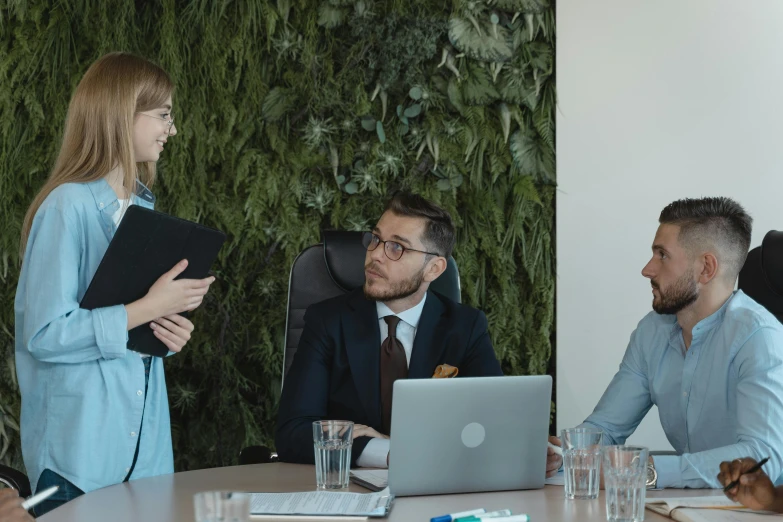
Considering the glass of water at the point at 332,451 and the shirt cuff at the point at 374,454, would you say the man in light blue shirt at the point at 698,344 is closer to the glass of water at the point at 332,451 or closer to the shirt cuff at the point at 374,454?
the shirt cuff at the point at 374,454

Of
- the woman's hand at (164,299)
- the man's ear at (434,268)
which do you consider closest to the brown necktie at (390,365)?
the man's ear at (434,268)

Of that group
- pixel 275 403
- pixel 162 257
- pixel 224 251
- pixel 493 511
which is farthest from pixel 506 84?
pixel 493 511

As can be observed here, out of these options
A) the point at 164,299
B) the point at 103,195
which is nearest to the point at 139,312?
the point at 164,299

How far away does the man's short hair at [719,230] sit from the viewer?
227cm

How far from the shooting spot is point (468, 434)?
1.64 m

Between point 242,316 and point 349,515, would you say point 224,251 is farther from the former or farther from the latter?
point 349,515

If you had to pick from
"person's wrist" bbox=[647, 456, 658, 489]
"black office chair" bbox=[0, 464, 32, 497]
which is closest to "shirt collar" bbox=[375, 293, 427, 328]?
"person's wrist" bbox=[647, 456, 658, 489]

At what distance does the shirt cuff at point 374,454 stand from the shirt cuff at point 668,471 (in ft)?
1.91

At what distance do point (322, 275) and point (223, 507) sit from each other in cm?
164

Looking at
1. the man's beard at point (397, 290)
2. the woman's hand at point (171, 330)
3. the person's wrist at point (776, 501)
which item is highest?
the man's beard at point (397, 290)

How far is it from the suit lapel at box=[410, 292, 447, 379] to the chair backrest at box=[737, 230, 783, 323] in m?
0.87

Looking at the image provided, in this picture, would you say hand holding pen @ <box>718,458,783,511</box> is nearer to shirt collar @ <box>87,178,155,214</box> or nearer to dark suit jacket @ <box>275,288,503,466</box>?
dark suit jacket @ <box>275,288,503,466</box>

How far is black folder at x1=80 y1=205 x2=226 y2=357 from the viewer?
189cm

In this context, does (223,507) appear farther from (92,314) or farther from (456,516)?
(92,314)
